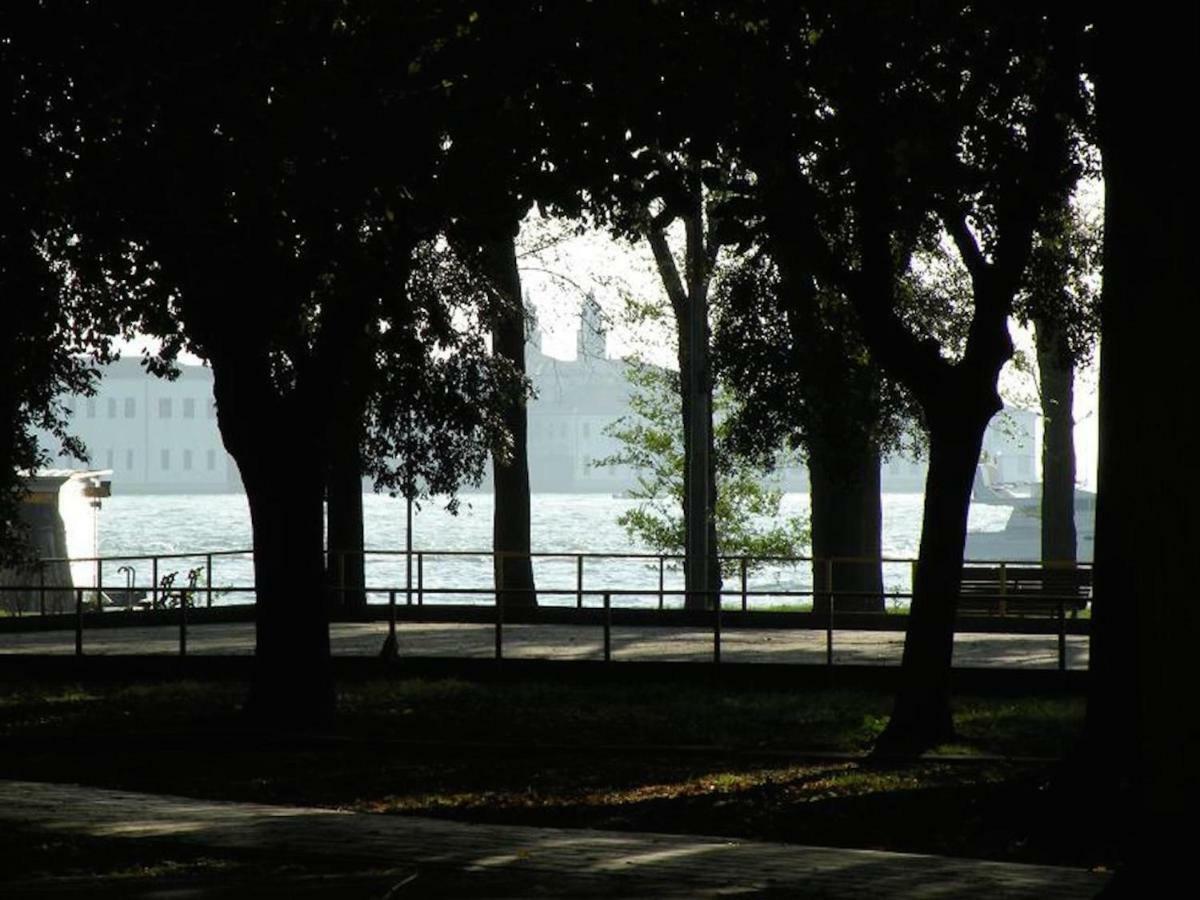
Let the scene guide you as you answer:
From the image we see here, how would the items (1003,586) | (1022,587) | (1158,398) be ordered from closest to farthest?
(1158,398)
(1003,586)
(1022,587)

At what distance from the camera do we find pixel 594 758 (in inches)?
598

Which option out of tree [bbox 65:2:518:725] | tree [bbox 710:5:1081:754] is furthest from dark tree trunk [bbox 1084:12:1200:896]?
tree [bbox 710:5:1081:754]

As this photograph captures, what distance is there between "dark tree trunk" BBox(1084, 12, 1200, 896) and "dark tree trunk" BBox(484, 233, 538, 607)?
81.3 ft

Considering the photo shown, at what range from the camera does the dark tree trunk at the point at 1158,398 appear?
7.48m

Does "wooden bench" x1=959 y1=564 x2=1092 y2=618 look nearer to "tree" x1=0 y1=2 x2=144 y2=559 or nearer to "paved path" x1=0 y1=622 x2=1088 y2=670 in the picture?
"paved path" x1=0 y1=622 x2=1088 y2=670

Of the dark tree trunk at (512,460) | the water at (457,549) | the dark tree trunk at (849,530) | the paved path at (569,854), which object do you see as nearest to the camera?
the paved path at (569,854)

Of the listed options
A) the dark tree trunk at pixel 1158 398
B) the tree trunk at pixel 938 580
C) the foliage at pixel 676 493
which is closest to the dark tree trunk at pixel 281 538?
the tree trunk at pixel 938 580

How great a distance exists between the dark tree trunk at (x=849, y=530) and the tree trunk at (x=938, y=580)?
1483 centimetres

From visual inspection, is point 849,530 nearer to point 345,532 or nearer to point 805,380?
point 805,380

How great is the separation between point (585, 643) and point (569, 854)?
1573 centimetres

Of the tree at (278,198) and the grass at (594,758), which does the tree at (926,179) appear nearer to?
the grass at (594,758)

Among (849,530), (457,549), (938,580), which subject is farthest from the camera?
(457,549)

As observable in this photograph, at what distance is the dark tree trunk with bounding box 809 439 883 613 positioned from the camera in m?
32.1

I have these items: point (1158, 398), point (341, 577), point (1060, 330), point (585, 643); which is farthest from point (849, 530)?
point (1158, 398)
